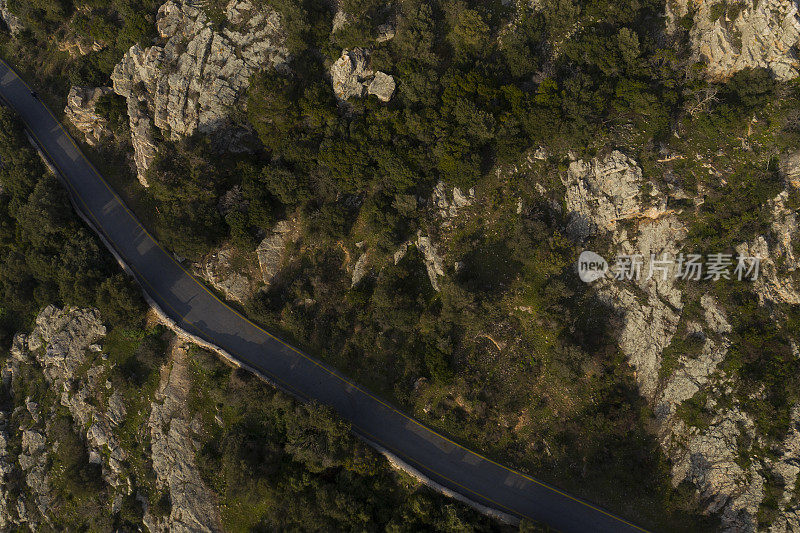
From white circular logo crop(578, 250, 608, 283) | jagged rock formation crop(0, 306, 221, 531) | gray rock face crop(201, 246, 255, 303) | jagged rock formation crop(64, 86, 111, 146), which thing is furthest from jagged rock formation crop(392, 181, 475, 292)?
jagged rock formation crop(64, 86, 111, 146)

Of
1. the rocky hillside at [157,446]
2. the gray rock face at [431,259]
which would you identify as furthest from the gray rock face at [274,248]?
the gray rock face at [431,259]

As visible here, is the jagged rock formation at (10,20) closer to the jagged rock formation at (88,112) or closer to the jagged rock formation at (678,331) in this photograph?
the jagged rock formation at (88,112)

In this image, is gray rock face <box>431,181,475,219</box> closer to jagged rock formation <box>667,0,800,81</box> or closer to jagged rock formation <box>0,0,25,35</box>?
jagged rock formation <box>667,0,800,81</box>

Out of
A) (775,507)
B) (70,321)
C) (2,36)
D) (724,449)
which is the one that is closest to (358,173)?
(70,321)

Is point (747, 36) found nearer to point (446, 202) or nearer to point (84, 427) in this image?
point (446, 202)

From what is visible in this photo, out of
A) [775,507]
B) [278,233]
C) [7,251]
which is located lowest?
[775,507]

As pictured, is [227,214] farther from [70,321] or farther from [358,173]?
[70,321]
